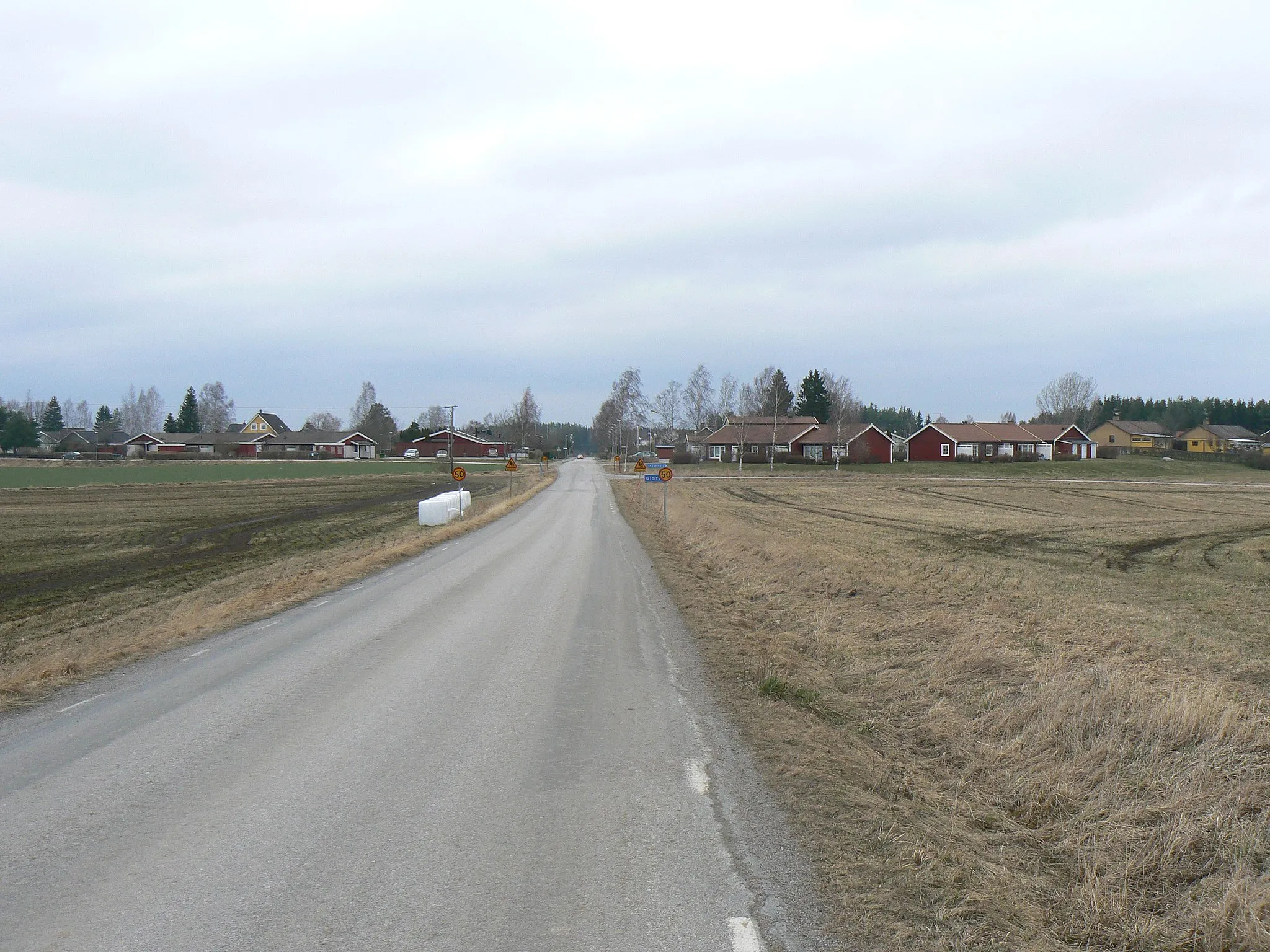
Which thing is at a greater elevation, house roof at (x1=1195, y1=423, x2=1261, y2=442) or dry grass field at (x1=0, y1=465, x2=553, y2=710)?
house roof at (x1=1195, y1=423, x2=1261, y2=442)

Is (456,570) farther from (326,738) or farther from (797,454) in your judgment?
(797,454)

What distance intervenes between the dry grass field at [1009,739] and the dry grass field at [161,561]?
7.41 m

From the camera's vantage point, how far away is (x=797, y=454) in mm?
100812

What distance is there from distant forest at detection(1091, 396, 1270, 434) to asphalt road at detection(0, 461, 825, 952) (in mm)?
162405

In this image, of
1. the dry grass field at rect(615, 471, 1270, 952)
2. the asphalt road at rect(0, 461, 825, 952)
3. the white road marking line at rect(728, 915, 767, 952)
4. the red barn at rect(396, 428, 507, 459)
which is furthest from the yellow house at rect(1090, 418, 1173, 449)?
the white road marking line at rect(728, 915, 767, 952)

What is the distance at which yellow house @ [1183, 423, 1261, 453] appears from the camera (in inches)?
5482

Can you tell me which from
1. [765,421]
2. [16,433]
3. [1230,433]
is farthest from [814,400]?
[16,433]

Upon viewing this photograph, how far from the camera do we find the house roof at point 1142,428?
481 feet

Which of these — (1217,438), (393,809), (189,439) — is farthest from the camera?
(189,439)

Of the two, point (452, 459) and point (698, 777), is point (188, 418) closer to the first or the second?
point (452, 459)

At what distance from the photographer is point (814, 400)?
408ft

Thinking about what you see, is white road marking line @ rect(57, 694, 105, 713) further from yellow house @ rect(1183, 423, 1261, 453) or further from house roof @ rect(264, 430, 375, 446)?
yellow house @ rect(1183, 423, 1261, 453)

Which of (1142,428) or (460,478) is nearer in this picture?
(460,478)

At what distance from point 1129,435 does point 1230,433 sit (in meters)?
17.4
